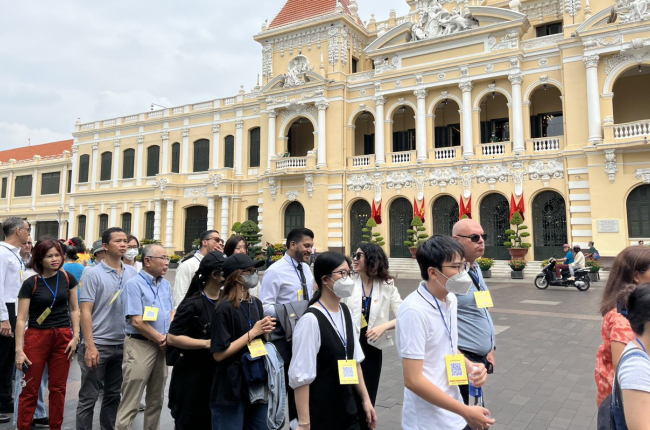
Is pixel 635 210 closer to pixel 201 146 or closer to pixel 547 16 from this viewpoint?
pixel 547 16

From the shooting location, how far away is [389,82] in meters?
23.0

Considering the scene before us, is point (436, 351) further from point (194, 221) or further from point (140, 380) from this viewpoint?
point (194, 221)

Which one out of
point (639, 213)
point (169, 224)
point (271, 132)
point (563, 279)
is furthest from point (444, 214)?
point (169, 224)

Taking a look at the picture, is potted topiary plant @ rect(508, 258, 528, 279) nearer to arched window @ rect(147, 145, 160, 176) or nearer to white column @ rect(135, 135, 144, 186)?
arched window @ rect(147, 145, 160, 176)

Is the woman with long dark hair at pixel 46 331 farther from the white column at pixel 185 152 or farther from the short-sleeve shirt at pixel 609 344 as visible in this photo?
the white column at pixel 185 152

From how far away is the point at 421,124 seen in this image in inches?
874

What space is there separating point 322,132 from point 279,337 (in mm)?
21513

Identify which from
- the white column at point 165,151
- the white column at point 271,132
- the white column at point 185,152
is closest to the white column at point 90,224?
the white column at point 165,151

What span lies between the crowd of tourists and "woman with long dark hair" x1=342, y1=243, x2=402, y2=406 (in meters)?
0.01

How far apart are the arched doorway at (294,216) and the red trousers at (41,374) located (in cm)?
2077

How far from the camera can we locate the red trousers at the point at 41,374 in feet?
13.6

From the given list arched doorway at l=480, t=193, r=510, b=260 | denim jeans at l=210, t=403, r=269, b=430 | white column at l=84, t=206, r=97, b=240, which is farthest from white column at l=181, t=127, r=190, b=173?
denim jeans at l=210, t=403, r=269, b=430

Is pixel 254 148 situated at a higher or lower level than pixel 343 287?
higher

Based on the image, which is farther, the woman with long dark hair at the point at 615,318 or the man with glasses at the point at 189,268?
the man with glasses at the point at 189,268
